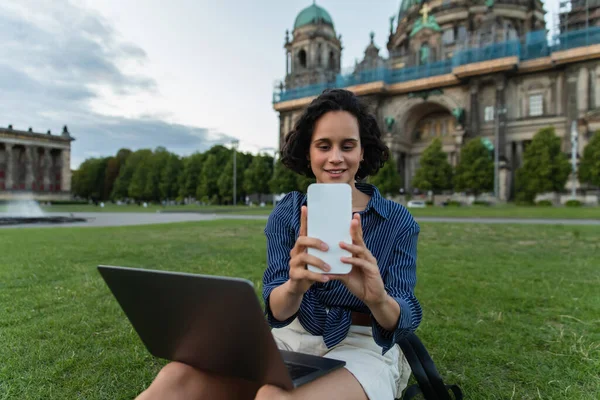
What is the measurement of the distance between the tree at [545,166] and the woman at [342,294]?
131ft

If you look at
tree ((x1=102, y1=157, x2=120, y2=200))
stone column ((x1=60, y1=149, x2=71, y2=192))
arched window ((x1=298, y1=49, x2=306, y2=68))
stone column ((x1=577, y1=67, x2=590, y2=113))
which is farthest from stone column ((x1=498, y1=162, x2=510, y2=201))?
tree ((x1=102, y1=157, x2=120, y2=200))

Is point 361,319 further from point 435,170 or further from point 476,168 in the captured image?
point 435,170

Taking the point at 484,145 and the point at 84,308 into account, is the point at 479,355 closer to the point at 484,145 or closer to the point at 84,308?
the point at 84,308

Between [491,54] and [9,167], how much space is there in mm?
71554

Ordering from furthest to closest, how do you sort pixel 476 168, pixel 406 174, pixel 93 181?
pixel 93 181 < pixel 406 174 < pixel 476 168

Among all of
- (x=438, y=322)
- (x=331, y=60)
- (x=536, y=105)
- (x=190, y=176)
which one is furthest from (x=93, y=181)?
(x=438, y=322)

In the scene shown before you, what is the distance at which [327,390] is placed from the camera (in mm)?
1631

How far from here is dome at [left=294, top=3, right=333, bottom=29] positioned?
61375 mm

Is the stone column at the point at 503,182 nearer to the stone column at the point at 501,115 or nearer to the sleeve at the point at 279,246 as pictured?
the stone column at the point at 501,115

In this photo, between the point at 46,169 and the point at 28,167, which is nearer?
the point at 28,167

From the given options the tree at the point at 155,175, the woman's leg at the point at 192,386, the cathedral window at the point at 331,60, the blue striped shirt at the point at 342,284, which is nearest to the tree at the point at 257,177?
the cathedral window at the point at 331,60

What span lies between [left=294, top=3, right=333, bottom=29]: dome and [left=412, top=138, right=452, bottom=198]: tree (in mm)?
29614

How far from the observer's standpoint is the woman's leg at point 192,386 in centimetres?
166

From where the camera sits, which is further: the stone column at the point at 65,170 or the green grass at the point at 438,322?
the stone column at the point at 65,170
